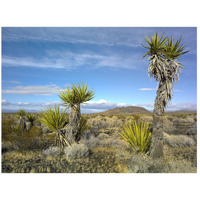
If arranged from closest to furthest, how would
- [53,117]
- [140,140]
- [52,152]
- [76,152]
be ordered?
[140,140]
[76,152]
[52,152]
[53,117]

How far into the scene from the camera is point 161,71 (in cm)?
466

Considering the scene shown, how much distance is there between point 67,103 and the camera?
6.14 m

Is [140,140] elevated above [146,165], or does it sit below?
above

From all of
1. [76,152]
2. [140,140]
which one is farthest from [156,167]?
[76,152]

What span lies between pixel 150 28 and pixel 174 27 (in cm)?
75

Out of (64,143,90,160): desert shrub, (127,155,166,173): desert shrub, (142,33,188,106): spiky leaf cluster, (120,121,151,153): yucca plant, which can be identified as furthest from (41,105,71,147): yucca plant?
(142,33,188,106): spiky leaf cluster

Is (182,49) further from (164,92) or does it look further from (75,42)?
(75,42)

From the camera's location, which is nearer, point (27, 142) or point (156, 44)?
point (156, 44)

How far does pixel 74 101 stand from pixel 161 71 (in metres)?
3.26

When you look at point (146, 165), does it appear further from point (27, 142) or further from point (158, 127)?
point (27, 142)

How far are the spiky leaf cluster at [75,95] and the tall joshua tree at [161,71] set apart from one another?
2492 mm

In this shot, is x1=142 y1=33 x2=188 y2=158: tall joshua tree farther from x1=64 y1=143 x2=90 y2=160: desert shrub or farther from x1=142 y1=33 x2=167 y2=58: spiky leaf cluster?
x1=64 y1=143 x2=90 y2=160: desert shrub

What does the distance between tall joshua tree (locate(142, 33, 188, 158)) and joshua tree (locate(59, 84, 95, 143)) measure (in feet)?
8.33

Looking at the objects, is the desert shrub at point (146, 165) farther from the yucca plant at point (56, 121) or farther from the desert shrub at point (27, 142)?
the desert shrub at point (27, 142)
